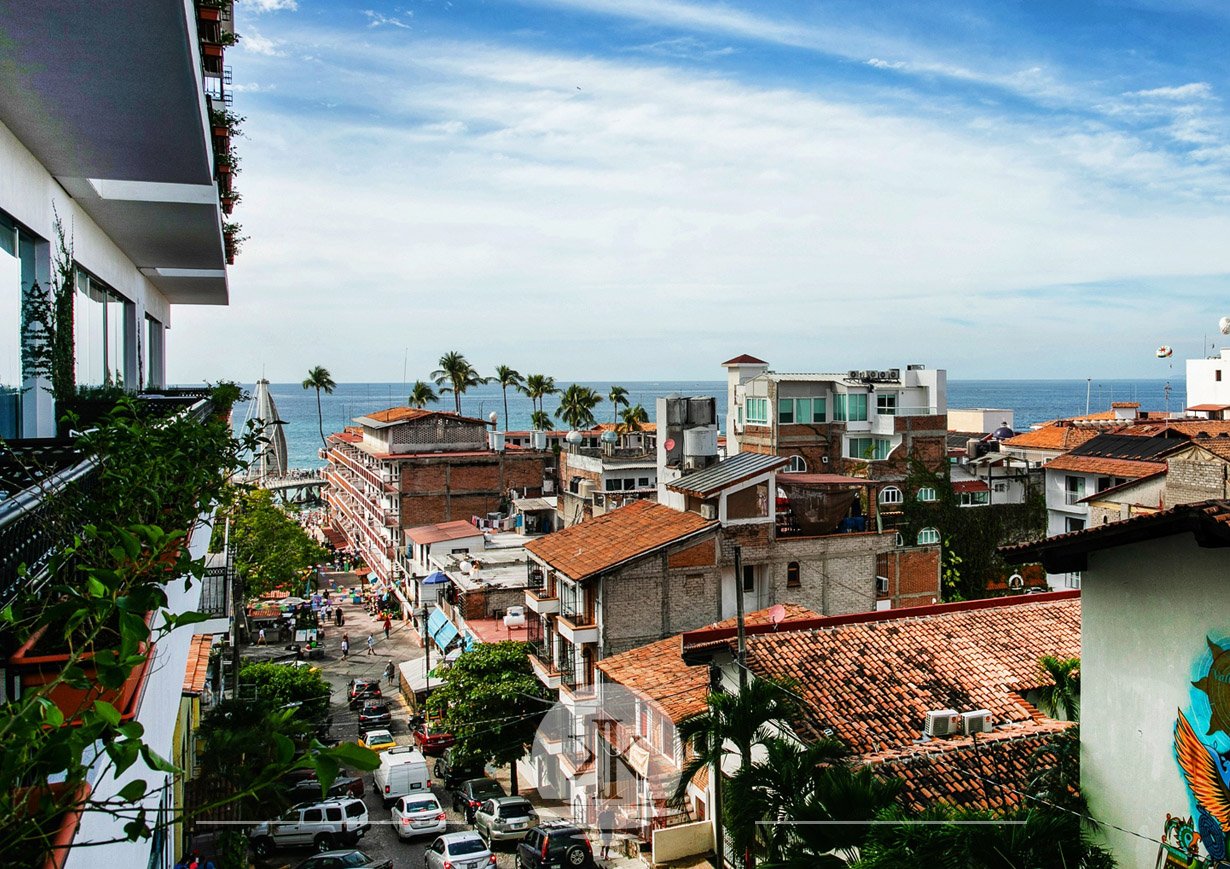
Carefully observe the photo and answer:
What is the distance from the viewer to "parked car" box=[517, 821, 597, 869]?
21.1m

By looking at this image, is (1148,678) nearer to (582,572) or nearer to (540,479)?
(582,572)

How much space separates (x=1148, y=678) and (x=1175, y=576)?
82 centimetres

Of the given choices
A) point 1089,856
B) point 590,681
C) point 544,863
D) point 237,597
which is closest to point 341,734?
point 237,597

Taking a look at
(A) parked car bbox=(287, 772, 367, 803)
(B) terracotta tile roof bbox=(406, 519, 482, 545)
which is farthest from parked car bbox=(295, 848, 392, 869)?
(B) terracotta tile roof bbox=(406, 519, 482, 545)

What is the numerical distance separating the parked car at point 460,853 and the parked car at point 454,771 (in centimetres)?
576

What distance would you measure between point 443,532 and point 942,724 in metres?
39.3

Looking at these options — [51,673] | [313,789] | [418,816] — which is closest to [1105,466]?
[418,816]

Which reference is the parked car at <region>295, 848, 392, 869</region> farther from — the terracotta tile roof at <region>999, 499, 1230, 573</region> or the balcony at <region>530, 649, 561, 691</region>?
the terracotta tile roof at <region>999, 499, 1230, 573</region>

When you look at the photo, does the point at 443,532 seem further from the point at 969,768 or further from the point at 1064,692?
the point at 1064,692

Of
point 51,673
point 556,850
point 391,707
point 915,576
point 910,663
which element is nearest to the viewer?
point 51,673

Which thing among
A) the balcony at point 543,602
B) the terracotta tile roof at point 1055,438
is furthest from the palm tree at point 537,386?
the balcony at point 543,602

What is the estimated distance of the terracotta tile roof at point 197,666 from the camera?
626 inches

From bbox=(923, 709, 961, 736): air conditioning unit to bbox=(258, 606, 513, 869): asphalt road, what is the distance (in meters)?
11.6

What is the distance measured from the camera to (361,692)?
38625 mm
